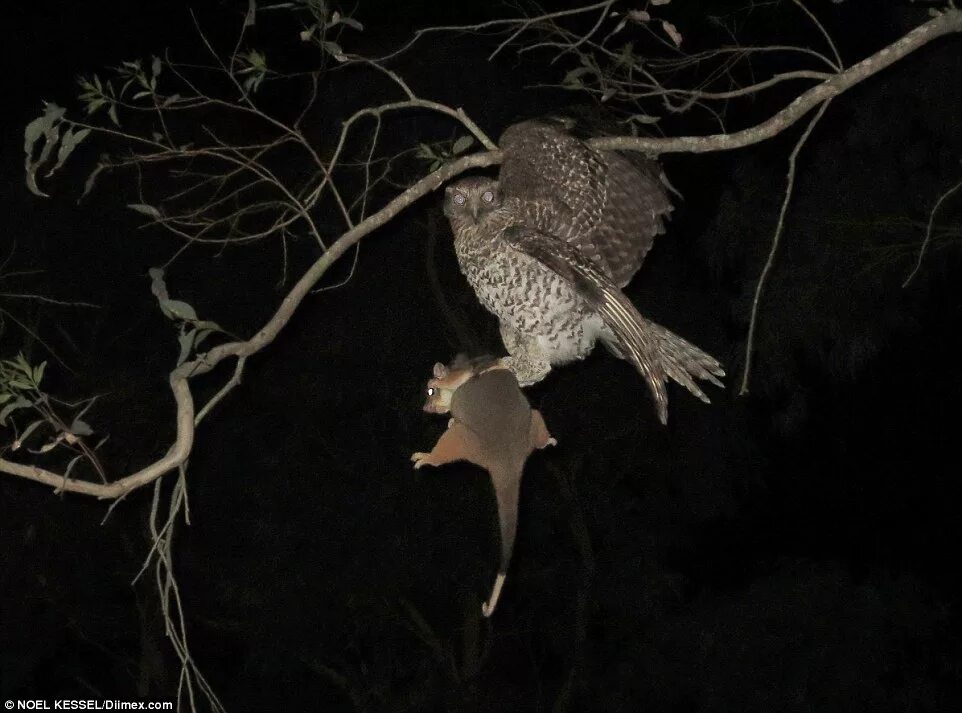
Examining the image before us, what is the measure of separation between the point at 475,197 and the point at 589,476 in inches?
44.6

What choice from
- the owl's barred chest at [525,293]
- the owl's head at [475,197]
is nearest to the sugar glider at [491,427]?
the owl's barred chest at [525,293]

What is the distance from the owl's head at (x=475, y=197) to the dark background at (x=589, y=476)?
65 cm

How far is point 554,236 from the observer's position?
174 centimetres

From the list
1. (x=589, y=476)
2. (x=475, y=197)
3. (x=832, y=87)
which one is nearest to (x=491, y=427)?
(x=475, y=197)

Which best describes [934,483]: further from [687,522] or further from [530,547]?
[530,547]

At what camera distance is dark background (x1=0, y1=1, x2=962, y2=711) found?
241cm

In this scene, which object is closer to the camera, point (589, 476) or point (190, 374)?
point (190, 374)

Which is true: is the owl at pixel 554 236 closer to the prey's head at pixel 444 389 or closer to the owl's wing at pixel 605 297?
the owl's wing at pixel 605 297

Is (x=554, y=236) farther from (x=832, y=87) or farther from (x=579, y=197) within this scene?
(x=832, y=87)

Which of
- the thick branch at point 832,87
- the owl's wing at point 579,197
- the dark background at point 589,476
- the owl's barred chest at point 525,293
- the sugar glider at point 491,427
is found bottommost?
the dark background at point 589,476

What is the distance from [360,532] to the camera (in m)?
2.54

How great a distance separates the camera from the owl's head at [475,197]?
5.80ft

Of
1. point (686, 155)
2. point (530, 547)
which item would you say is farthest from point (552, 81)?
point (530, 547)

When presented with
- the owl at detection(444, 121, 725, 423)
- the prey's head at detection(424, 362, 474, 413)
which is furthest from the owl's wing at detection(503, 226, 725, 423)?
the prey's head at detection(424, 362, 474, 413)
